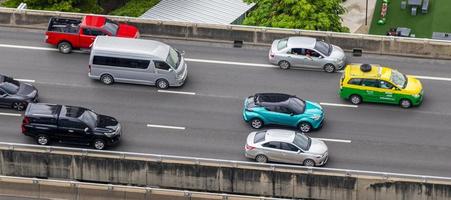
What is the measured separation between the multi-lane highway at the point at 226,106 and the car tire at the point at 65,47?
12.5 inches

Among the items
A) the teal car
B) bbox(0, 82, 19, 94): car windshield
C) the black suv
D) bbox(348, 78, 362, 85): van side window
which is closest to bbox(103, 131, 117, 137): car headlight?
the black suv

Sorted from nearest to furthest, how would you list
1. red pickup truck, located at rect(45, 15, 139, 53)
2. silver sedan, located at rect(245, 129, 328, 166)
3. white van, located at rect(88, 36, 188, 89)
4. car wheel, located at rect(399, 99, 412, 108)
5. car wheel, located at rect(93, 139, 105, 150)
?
silver sedan, located at rect(245, 129, 328, 166) < car wheel, located at rect(93, 139, 105, 150) < car wheel, located at rect(399, 99, 412, 108) < white van, located at rect(88, 36, 188, 89) < red pickup truck, located at rect(45, 15, 139, 53)

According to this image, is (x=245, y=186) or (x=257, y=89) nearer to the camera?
(x=245, y=186)

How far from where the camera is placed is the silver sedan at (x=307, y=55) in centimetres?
4938

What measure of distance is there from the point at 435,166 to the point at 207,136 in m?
10.7

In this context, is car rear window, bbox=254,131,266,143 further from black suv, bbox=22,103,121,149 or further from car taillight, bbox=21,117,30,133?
car taillight, bbox=21,117,30,133

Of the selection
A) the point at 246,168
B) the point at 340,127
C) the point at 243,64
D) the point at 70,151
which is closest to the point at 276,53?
the point at 243,64

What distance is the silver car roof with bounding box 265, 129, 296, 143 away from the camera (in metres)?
42.1

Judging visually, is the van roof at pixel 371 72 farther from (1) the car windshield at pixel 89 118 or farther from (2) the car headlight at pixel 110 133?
(1) the car windshield at pixel 89 118

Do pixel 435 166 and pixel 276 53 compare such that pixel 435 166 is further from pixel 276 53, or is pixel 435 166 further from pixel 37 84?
pixel 37 84

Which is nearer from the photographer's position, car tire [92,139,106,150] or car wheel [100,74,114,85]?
car tire [92,139,106,150]

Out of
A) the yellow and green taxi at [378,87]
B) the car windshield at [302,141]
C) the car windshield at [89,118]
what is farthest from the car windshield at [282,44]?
the car windshield at [89,118]

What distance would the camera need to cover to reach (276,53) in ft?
163

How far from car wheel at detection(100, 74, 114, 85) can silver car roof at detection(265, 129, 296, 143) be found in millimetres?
9726
